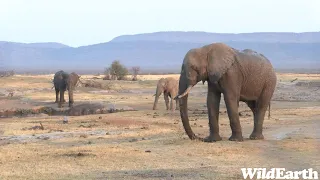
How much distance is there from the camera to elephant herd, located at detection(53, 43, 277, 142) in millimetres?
18031

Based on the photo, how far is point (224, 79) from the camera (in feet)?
59.4

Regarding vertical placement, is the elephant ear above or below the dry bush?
above

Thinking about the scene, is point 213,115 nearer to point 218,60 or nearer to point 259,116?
point 259,116

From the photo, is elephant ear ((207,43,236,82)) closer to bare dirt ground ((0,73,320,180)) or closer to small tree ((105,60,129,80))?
bare dirt ground ((0,73,320,180))

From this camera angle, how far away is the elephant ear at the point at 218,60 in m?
18.0

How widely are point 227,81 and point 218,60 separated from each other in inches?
26.8

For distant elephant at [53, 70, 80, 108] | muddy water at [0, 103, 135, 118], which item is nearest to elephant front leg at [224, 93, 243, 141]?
muddy water at [0, 103, 135, 118]

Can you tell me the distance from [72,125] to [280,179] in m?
14.6

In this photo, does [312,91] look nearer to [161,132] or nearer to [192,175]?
[161,132]

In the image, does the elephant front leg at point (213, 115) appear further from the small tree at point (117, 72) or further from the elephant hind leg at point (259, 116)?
the small tree at point (117, 72)

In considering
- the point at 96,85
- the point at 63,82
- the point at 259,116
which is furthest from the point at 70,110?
the point at 96,85

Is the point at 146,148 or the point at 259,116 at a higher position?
the point at 259,116

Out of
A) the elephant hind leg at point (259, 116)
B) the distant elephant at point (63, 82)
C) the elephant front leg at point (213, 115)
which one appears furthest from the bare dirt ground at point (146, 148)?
the distant elephant at point (63, 82)

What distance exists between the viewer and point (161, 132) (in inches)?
877
